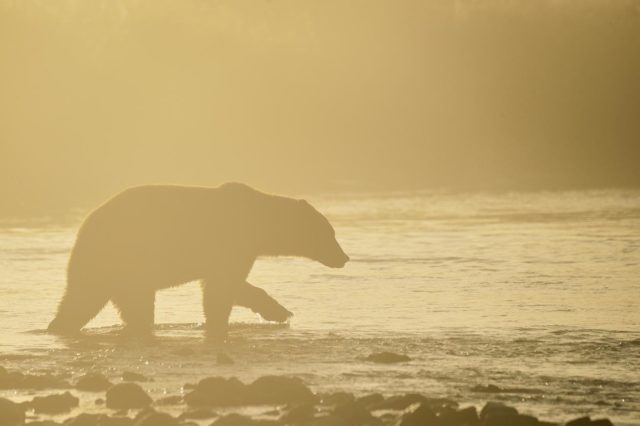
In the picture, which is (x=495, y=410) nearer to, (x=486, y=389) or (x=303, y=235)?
(x=486, y=389)

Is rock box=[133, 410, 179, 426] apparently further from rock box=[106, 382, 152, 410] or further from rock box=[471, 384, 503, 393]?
rock box=[471, 384, 503, 393]

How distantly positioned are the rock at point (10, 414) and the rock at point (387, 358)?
15.6 ft

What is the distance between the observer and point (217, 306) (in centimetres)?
1861

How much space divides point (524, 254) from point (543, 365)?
18.2 meters

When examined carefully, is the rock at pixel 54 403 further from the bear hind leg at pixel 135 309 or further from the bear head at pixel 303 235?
the bear head at pixel 303 235

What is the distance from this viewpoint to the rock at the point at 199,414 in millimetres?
12461

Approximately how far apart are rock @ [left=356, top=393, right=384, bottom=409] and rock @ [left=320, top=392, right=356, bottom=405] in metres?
0.10

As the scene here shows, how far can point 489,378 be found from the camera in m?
14.8

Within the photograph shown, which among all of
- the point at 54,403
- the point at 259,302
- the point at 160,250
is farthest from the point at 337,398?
the point at 259,302

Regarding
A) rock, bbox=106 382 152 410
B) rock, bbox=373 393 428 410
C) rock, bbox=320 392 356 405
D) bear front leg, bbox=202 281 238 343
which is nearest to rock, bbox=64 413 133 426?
rock, bbox=106 382 152 410

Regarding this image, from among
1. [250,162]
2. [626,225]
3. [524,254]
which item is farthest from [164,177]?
[524,254]

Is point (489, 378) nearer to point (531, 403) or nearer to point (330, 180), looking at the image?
point (531, 403)

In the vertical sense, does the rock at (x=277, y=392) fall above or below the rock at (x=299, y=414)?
above

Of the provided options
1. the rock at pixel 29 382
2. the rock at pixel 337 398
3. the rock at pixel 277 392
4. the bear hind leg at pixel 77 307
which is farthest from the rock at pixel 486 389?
the bear hind leg at pixel 77 307
